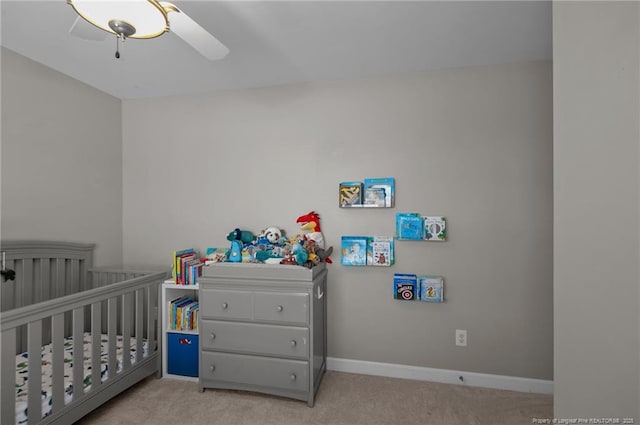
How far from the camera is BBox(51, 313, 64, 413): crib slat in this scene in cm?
170

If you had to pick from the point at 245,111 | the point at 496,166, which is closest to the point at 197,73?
the point at 245,111

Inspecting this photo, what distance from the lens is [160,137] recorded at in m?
3.01

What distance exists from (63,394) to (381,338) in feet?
6.64

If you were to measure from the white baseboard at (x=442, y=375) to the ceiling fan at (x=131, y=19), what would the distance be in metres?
2.42

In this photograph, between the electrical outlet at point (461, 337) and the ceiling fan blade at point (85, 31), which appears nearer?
the ceiling fan blade at point (85, 31)

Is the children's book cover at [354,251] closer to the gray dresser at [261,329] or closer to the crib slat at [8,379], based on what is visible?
the gray dresser at [261,329]

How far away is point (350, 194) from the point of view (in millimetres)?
2576

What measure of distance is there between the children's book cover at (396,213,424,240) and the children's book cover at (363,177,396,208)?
0.14 metres

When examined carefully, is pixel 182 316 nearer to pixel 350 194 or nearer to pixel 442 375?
pixel 350 194

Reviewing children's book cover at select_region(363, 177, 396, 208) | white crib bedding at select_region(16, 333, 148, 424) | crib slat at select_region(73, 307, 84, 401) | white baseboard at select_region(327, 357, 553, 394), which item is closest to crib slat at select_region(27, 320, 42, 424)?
white crib bedding at select_region(16, 333, 148, 424)

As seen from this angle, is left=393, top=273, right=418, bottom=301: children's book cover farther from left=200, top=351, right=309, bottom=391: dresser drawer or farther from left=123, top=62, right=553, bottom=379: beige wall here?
left=200, top=351, right=309, bottom=391: dresser drawer

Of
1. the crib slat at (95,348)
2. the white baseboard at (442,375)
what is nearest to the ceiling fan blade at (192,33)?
the crib slat at (95,348)

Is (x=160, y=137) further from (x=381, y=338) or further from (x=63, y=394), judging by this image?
(x=381, y=338)

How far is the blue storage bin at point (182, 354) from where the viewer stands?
8.07ft
